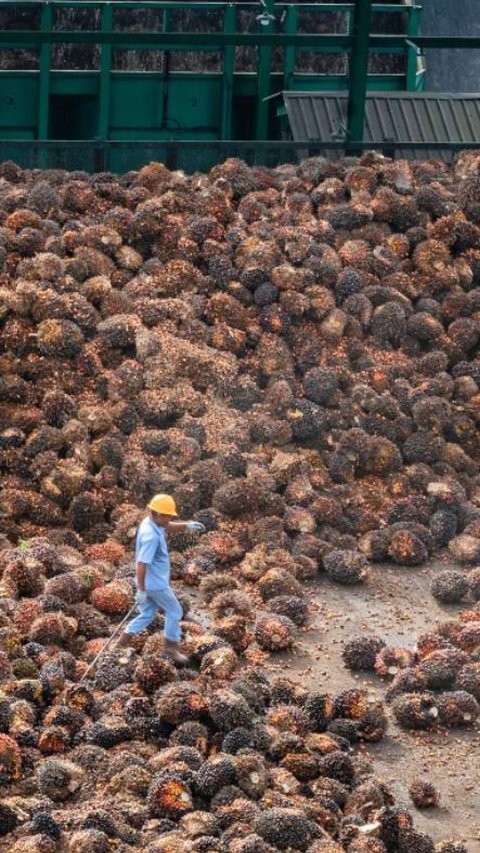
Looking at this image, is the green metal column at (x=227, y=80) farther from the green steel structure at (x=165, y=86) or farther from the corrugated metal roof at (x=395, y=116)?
the corrugated metal roof at (x=395, y=116)

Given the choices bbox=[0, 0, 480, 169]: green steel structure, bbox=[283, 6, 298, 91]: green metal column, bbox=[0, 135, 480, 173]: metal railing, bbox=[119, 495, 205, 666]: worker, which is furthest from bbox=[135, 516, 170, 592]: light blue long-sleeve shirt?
bbox=[283, 6, 298, 91]: green metal column

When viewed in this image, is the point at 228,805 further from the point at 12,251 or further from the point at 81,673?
the point at 12,251

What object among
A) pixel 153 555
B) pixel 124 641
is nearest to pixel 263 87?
pixel 153 555

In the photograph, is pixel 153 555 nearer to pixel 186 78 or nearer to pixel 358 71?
pixel 358 71

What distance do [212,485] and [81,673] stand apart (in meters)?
3.06

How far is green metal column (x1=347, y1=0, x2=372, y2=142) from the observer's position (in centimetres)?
1848

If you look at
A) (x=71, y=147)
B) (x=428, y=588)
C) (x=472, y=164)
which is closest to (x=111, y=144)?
(x=71, y=147)

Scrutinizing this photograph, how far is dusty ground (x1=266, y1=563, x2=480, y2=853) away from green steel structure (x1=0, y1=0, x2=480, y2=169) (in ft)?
20.5

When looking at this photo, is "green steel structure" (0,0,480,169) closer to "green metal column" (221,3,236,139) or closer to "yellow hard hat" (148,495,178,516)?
"green metal column" (221,3,236,139)

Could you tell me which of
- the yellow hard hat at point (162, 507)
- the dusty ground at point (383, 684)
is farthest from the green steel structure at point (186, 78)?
the yellow hard hat at point (162, 507)

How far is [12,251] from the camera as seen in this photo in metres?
16.1

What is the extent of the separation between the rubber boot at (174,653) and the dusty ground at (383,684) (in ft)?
3.10

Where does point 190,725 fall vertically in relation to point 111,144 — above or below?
below

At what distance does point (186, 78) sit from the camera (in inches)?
786
